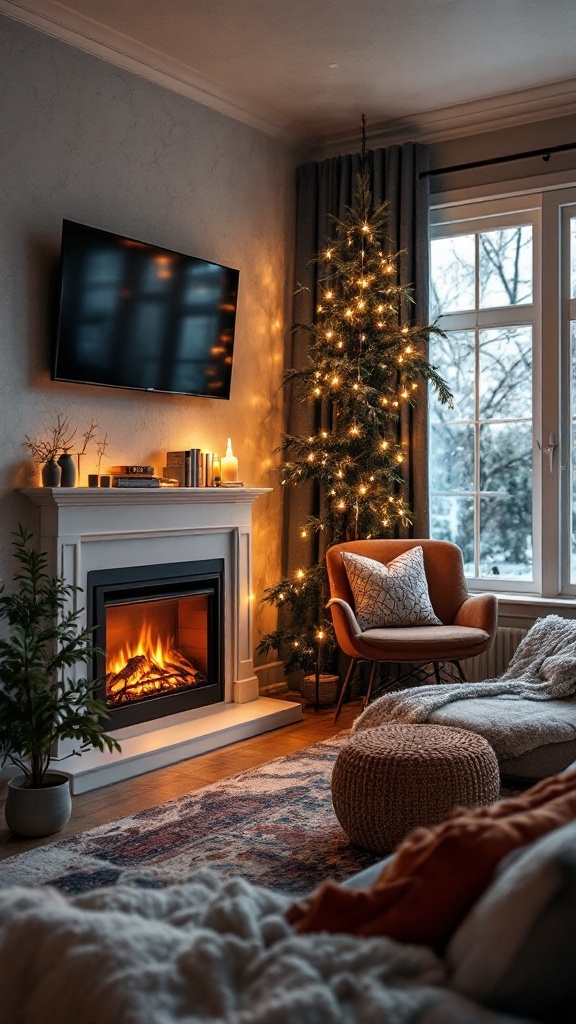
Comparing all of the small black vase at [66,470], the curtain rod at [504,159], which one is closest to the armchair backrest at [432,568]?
the small black vase at [66,470]

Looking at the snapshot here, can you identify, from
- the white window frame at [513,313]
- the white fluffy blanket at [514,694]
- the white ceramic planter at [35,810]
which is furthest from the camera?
the white window frame at [513,313]

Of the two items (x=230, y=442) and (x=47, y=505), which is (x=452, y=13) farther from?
(x=47, y=505)

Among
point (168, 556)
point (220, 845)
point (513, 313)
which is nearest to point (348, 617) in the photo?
point (168, 556)

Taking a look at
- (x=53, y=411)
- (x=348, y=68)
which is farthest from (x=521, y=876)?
(x=348, y=68)

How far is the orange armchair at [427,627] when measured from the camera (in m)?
4.20

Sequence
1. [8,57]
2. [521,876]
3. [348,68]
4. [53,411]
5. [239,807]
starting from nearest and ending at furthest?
[521,876] → [239,807] → [8,57] → [53,411] → [348,68]

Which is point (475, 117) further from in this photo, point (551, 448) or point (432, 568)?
point (432, 568)

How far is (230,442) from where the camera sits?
191 inches

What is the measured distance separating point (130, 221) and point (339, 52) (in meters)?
1.23

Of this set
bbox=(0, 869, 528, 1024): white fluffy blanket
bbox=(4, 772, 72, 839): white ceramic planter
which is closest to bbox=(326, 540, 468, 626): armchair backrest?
bbox=(4, 772, 72, 839): white ceramic planter

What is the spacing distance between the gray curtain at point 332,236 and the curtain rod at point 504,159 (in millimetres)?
85

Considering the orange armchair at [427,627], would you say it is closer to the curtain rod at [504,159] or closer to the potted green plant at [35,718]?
the potted green plant at [35,718]

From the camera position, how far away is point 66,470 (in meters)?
3.76

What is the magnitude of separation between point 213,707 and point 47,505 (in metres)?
1.45
